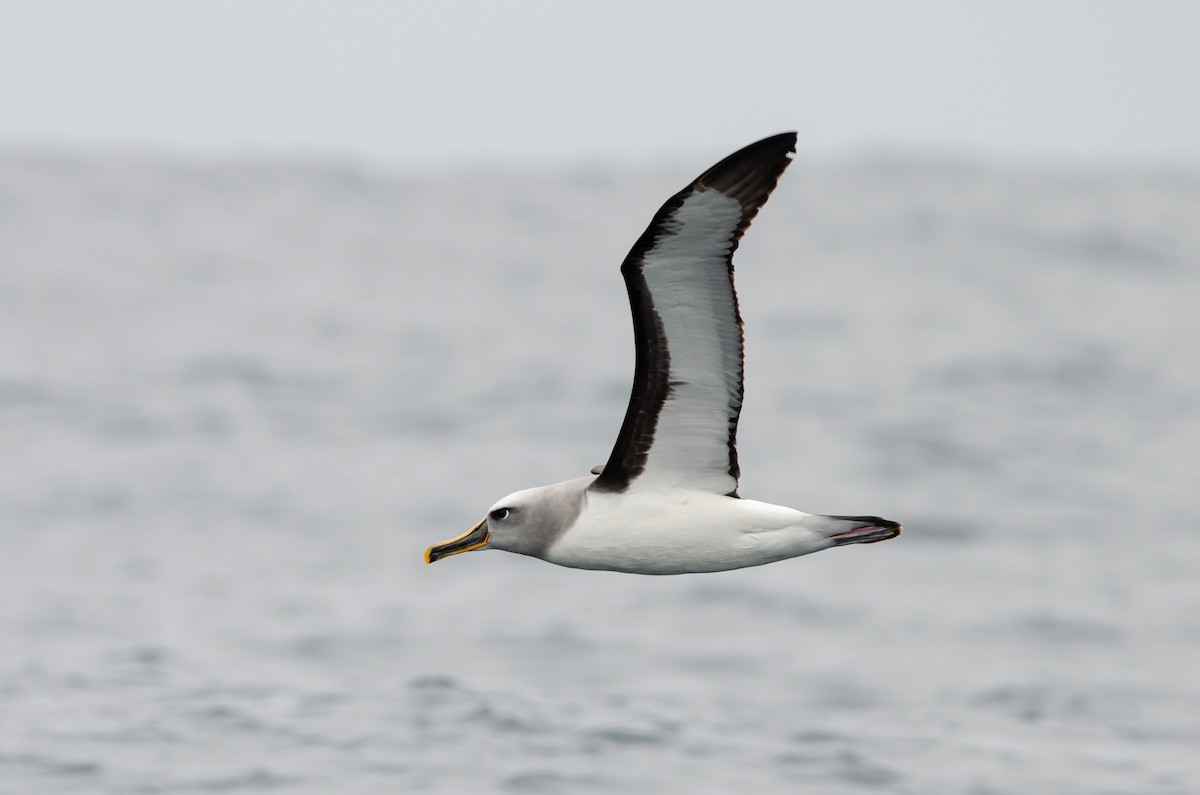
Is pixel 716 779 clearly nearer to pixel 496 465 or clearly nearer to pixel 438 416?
pixel 496 465

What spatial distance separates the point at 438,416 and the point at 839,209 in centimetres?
2577

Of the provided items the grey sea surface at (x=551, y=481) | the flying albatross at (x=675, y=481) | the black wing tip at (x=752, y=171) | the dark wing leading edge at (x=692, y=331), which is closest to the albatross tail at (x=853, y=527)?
the flying albatross at (x=675, y=481)

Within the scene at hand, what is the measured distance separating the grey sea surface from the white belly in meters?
4.79

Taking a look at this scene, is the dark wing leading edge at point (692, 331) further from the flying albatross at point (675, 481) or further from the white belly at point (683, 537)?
the white belly at point (683, 537)

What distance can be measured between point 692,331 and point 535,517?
1.37 metres

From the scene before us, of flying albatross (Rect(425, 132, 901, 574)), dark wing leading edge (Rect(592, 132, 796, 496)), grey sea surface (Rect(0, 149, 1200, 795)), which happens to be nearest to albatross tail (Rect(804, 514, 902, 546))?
flying albatross (Rect(425, 132, 901, 574))

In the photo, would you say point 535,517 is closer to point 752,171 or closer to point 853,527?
point 853,527

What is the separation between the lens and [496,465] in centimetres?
2833

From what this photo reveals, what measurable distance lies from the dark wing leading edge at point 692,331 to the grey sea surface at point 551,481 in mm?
4954

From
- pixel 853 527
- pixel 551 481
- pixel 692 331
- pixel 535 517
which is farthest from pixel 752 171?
pixel 551 481

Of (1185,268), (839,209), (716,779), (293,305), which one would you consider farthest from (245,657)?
(839,209)

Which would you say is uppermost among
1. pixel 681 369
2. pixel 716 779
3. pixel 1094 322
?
pixel 1094 322

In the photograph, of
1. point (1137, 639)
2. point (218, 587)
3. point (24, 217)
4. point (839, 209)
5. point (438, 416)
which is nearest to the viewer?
point (1137, 639)

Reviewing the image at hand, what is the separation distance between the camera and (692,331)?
861cm
